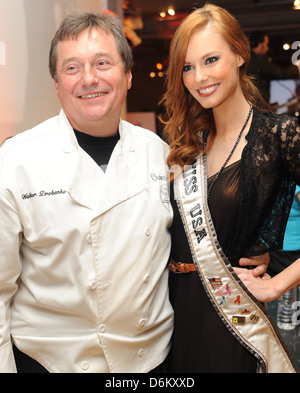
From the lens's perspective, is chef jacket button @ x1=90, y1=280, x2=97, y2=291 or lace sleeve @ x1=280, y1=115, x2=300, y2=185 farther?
lace sleeve @ x1=280, y1=115, x2=300, y2=185

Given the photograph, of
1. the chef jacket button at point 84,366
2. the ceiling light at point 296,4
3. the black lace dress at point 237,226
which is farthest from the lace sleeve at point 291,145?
the ceiling light at point 296,4

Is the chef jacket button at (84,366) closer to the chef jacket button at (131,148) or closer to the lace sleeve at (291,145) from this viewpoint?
the chef jacket button at (131,148)

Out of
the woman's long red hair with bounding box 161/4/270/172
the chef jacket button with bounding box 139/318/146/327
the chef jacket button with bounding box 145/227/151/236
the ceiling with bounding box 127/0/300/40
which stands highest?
the ceiling with bounding box 127/0/300/40

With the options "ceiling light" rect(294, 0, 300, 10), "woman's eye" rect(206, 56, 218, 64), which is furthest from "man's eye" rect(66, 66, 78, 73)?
"ceiling light" rect(294, 0, 300, 10)

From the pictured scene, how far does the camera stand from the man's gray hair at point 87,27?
1.40 m

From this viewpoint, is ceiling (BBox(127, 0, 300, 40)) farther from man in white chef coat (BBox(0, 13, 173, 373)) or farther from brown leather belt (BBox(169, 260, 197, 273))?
brown leather belt (BBox(169, 260, 197, 273))

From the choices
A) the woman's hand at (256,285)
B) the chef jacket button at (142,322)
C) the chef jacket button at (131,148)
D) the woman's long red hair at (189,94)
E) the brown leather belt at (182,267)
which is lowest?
the chef jacket button at (142,322)

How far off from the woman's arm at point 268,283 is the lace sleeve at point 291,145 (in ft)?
1.02

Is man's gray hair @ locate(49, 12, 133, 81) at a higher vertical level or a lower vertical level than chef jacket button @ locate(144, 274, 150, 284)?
higher

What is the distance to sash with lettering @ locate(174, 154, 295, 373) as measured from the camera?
1.53 metres
